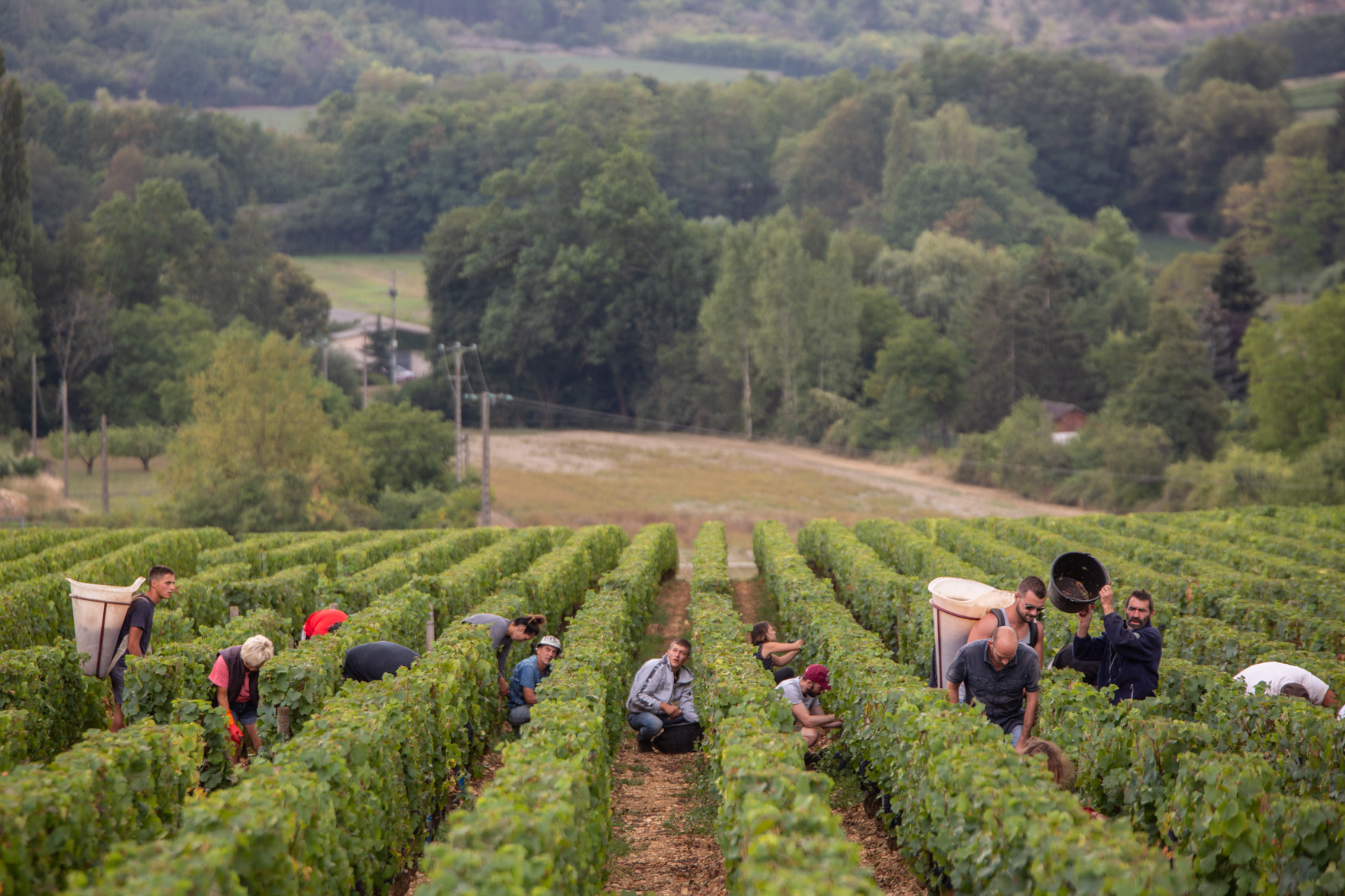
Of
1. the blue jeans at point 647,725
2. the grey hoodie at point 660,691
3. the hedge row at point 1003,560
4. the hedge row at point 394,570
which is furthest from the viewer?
the hedge row at point 394,570

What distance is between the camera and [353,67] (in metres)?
190

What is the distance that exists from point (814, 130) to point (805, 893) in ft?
402

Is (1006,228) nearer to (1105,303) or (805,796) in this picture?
(1105,303)

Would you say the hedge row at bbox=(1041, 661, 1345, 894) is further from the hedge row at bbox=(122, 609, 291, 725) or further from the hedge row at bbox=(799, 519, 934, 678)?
the hedge row at bbox=(122, 609, 291, 725)

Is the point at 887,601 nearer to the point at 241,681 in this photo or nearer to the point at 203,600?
the point at 241,681

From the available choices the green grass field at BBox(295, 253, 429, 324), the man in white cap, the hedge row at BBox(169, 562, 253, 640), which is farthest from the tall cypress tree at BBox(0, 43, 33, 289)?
the man in white cap

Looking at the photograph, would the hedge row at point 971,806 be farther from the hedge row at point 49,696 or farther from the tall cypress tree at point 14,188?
the tall cypress tree at point 14,188

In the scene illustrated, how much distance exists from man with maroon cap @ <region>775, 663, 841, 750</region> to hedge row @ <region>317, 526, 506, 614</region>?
7230mm

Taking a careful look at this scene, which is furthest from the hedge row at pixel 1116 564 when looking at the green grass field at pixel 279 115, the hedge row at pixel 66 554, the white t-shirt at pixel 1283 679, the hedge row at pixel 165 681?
Result: the green grass field at pixel 279 115

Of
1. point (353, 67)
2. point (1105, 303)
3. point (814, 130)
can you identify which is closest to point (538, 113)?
point (814, 130)

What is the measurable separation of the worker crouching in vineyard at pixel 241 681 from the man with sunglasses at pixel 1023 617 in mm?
6428

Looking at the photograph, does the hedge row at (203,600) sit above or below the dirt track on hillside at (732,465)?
above

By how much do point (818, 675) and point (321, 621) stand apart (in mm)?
5638

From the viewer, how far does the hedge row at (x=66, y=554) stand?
739 inches
